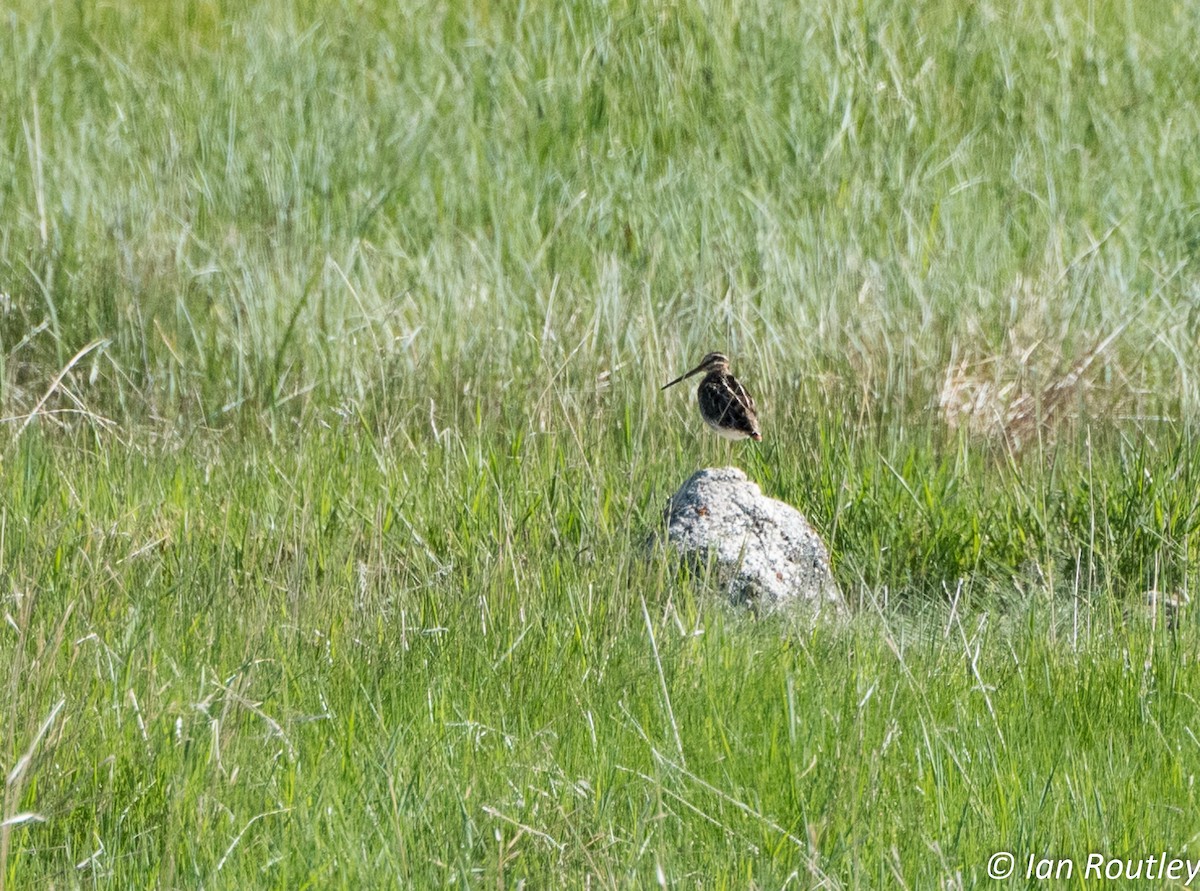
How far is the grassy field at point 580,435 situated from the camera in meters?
2.86

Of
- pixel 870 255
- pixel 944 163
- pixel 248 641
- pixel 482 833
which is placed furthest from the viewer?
pixel 944 163

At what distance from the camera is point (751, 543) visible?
4.11m

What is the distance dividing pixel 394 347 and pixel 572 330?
0.66m

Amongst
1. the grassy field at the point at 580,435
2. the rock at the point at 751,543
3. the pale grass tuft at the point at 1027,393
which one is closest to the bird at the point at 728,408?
the grassy field at the point at 580,435

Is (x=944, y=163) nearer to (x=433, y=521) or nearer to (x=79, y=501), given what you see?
(x=433, y=521)

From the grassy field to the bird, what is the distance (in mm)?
231

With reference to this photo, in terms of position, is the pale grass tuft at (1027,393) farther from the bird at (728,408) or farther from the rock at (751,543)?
the rock at (751,543)

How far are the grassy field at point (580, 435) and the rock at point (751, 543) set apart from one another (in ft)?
0.49

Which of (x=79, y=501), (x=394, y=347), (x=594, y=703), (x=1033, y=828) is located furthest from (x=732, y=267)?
(x=1033, y=828)

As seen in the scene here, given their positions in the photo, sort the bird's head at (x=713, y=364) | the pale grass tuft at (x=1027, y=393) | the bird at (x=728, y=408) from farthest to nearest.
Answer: the pale grass tuft at (x=1027, y=393)
the bird's head at (x=713, y=364)
the bird at (x=728, y=408)

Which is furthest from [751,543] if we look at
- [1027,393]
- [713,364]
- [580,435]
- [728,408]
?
[1027,393]

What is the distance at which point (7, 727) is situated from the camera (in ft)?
9.61

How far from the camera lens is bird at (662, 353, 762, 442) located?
4609 mm

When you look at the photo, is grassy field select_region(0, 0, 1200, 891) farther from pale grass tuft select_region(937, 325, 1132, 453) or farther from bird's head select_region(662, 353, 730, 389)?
bird's head select_region(662, 353, 730, 389)
